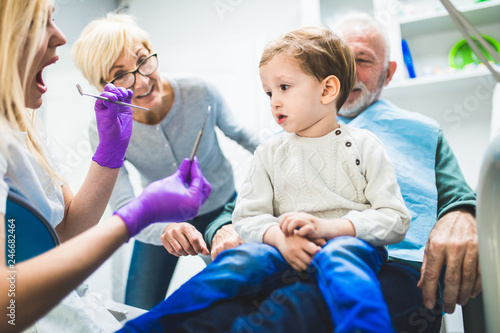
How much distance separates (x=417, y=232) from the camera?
1.06 m

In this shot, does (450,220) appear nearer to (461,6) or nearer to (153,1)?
(461,6)

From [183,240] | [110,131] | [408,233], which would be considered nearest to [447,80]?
[408,233]

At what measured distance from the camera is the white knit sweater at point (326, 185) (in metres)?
0.80

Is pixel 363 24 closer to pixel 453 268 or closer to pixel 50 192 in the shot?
pixel 453 268

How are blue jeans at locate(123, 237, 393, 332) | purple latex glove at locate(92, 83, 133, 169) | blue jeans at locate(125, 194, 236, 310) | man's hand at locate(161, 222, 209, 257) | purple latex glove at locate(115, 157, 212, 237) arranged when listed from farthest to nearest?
blue jeans at locate(125, 194, 236, 310)
man's hand at locate(161, 222, 209, 257)
purple latex glove at locate(92, 83, 133, 169)
purple latex glove at locate(115, 157, 212, 237)
blue jeans at locate(123, 237, 393, 332)

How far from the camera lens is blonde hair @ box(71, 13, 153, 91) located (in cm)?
125

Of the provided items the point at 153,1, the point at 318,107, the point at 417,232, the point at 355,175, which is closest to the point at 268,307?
the point at 355,175

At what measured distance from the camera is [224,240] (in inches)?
43.6

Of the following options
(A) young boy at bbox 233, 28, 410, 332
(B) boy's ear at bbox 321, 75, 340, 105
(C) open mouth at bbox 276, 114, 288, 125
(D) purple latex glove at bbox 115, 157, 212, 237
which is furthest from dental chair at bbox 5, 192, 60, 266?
(B) boy's ear at bbox 321, 75, 340, 105

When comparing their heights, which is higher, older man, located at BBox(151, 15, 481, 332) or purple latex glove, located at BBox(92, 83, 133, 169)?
purple latex glove, located at BBox(92, 83, 133, 169)

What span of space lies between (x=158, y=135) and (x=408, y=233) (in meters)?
0.96

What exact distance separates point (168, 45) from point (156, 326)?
211 centimetres

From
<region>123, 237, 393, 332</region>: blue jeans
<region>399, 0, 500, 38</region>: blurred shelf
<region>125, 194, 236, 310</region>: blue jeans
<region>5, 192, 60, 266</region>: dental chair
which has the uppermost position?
<region>399, 0, 500, 38</region>: blurred shelf

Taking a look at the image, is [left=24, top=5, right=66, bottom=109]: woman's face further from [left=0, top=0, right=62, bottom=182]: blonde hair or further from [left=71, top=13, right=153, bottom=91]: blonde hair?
[left=71, top=13, right=153, bottom=91]: blonde hair
